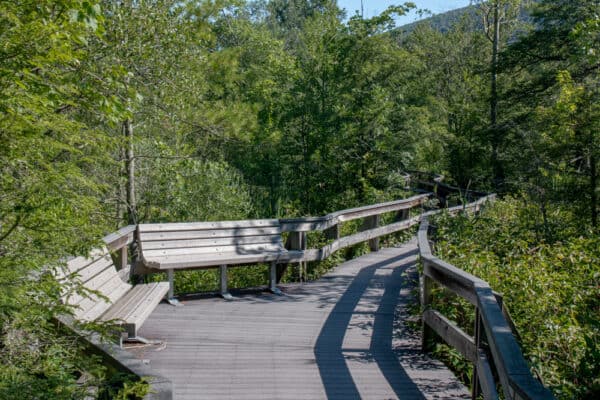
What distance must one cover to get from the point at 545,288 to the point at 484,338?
1633 mm

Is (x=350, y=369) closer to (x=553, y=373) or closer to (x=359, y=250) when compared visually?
(x=553, y=373)

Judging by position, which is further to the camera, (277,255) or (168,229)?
(277,255)

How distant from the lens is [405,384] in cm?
504

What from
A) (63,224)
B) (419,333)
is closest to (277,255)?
(419,333)

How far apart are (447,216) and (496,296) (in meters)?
5.75

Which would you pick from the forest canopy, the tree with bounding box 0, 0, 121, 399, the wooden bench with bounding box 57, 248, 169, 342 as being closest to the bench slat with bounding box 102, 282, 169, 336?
the wooden bench with bounding box 57, 248, 169, 342

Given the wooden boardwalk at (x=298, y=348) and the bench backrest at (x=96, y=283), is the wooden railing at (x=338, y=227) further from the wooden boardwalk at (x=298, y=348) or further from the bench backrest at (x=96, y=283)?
the bench backrest at (x=96, y=283)

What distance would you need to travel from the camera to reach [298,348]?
5.92 metres

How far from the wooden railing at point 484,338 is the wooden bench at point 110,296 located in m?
2.57

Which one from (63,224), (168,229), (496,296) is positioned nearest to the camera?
(63,224)

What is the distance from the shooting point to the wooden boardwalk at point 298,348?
488cm

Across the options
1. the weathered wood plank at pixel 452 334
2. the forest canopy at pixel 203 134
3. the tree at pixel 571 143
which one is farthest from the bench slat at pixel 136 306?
the tree at pixel 571 143

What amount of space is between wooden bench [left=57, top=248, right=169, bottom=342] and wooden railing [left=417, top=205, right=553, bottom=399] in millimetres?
2571

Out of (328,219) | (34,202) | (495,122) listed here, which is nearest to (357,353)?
(34,202)
